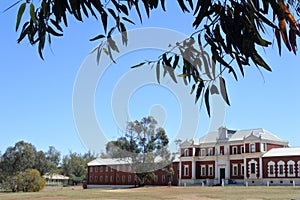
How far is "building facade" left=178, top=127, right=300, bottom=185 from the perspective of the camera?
1892 inches

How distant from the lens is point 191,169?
58.4 meters

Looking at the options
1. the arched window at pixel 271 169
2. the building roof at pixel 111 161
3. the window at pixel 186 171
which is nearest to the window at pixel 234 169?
the arched window at pixel 271 169

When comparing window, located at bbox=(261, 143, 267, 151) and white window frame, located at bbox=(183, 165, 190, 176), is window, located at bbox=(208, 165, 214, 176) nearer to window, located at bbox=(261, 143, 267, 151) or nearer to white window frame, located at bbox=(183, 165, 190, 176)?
white window frame, located at bbox=(183, 165, 190, 176)

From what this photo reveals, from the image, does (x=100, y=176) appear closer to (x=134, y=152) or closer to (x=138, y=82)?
(x=134, y=152)

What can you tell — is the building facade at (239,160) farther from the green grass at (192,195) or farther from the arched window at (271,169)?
the green grass at (192,195)

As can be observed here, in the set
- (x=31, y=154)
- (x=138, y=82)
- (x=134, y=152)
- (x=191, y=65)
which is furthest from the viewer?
(x=31, y=154)

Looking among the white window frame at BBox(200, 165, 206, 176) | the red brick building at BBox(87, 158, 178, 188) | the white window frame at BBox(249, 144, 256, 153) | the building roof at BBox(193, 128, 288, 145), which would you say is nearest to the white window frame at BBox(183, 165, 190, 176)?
the red brick building at BBox(87, 158, 178, 188)

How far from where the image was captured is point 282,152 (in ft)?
161

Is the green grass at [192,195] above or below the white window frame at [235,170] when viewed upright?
below

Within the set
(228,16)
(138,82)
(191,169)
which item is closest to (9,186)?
(191,169)

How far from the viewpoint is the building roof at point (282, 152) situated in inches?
1880

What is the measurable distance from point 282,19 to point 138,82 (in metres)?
3.85

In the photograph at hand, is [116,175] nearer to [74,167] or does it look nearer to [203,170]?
[203,170]

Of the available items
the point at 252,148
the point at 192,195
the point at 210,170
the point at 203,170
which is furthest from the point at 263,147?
the point at 192,195
